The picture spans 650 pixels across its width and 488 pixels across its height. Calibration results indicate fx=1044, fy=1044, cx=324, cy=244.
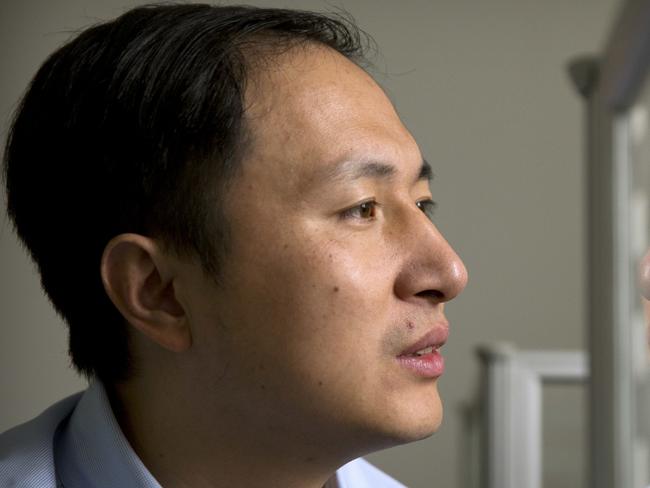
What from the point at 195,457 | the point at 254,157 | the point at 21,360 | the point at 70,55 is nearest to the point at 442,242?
the point at 254,157

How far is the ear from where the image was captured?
1.04 meters

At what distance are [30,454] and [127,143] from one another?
341 millimetres

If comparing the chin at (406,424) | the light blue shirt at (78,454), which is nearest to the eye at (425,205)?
the chin at (406,424)

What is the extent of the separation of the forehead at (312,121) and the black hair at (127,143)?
21mm

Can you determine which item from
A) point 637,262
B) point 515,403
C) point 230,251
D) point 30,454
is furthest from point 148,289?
point 515,403

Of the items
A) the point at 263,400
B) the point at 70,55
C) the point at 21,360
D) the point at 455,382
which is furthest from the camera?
the point at 455,382

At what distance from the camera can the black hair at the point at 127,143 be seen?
103 cm

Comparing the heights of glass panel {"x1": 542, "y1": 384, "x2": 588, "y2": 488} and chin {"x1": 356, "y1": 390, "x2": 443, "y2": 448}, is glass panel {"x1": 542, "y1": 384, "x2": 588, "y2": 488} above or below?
below

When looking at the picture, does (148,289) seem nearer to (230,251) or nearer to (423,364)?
(230,251)

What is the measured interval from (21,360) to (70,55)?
2826 millimetres

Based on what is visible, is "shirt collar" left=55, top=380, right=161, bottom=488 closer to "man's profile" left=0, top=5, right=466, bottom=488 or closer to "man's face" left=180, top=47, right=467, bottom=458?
"man's profile" left=0, top=5, right=466, bottom=488

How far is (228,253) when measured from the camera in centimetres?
101

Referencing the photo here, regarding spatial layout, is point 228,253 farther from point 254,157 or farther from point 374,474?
point 374,474

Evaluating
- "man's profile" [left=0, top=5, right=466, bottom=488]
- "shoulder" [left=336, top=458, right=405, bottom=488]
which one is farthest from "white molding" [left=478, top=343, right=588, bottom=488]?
"man's profile" [left=0, top=5, right=466, bottom=488]
